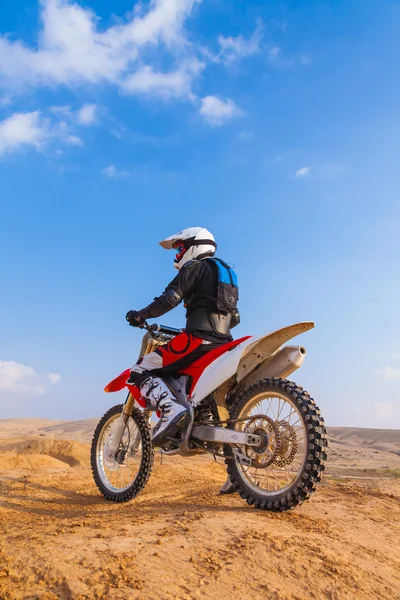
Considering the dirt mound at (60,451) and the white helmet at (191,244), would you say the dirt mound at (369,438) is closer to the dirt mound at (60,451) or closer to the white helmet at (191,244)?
the dirt mound at (60,451)

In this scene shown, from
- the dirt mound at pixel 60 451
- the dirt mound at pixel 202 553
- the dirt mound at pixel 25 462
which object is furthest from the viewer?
the dirt mound at pixel 60 451

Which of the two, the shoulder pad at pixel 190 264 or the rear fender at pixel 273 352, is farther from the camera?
the shoulder pad at pixel 190 264

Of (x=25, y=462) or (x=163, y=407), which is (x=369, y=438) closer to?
(x=25, y=462)

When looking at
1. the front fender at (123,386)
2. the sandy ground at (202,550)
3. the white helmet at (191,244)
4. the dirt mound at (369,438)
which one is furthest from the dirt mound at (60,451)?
the dirt mound at (369,438)

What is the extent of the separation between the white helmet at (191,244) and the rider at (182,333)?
0.38ft

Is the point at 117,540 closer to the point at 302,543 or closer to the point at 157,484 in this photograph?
the point at 302,543

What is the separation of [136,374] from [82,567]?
2.82 meters

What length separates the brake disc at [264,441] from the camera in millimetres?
4129

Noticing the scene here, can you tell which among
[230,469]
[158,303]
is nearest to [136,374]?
[158,303]

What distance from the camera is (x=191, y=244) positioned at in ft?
18.2

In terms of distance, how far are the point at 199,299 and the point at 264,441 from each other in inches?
66.0

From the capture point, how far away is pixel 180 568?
2.71 meters

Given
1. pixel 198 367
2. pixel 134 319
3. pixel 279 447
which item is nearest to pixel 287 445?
pixel 279 447

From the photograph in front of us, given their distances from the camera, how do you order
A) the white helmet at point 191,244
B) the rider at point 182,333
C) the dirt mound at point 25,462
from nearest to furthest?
the rider at point 182,333
the white helmet at point 191,244
the dirt mound at point 25,462
